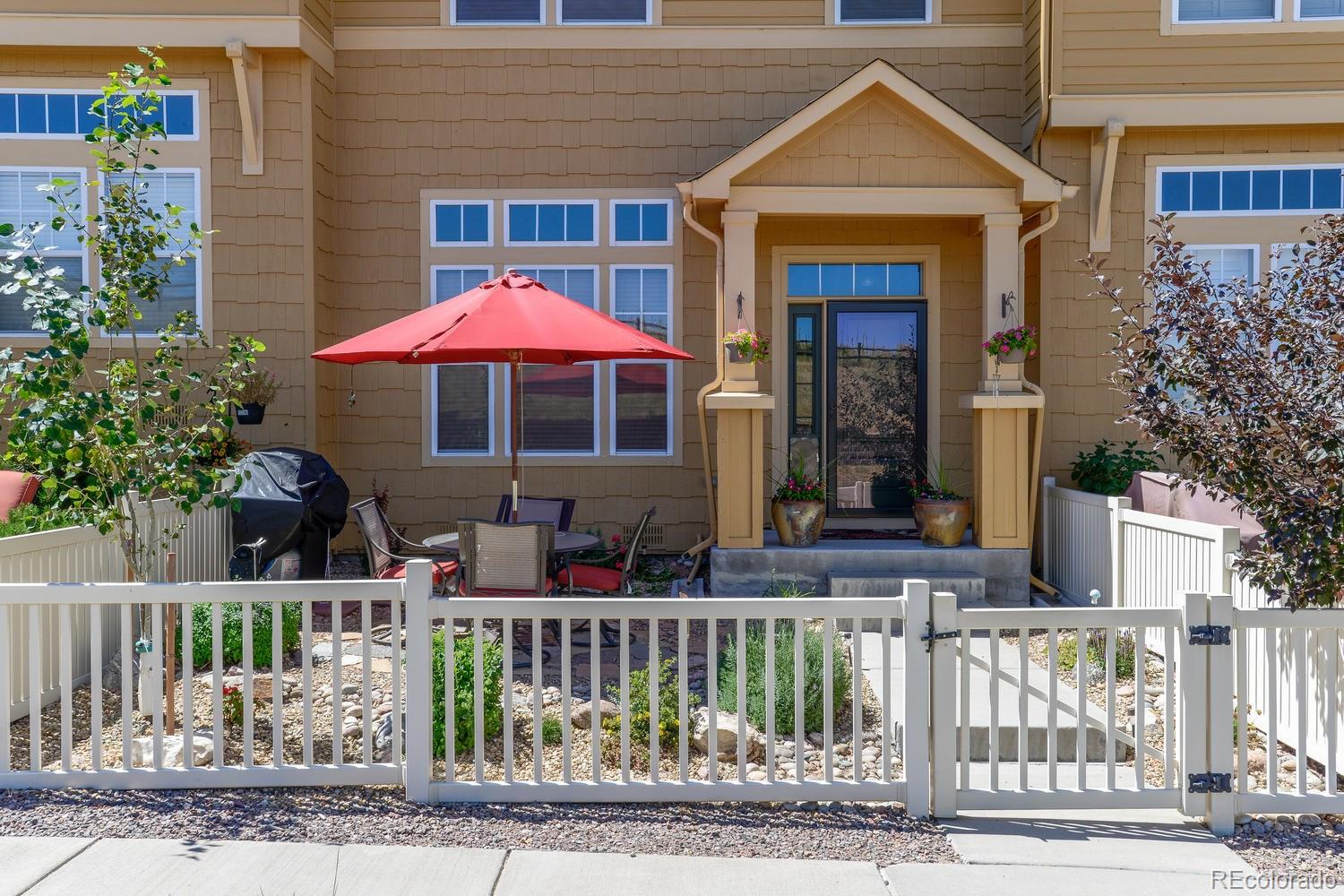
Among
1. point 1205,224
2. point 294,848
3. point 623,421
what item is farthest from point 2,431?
point 1205,224

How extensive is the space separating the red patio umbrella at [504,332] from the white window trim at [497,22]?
11.7 ft

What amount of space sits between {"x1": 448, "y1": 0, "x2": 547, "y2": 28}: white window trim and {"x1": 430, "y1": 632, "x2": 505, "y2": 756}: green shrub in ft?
19.8

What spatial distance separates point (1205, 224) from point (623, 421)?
195 inches

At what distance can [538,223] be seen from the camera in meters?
9.15

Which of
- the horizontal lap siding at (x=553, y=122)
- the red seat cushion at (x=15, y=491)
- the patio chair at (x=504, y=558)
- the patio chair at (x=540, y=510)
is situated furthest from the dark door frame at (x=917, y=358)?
the red seat cushion at (x=15, y=491)

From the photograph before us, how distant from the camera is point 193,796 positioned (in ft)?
12.9

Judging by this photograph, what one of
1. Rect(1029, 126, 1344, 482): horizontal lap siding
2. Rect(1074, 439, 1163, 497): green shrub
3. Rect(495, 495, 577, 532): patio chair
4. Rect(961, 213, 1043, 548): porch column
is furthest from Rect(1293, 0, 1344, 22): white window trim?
Rect(495, 495, 577, 532): patio chair

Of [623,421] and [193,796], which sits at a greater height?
[623,421]

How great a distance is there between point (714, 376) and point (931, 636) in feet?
18.0

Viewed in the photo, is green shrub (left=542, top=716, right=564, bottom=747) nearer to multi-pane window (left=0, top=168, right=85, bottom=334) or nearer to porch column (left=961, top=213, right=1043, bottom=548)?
porch column (left=961, top=213, right=1043, bottom=548)

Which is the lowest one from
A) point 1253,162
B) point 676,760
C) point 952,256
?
point 676,760

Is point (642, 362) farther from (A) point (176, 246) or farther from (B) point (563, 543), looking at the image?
(A) point (176, 246)

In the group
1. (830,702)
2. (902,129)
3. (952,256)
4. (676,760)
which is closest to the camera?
(830,702)

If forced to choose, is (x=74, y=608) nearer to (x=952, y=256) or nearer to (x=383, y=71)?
(x=383, y=71)
